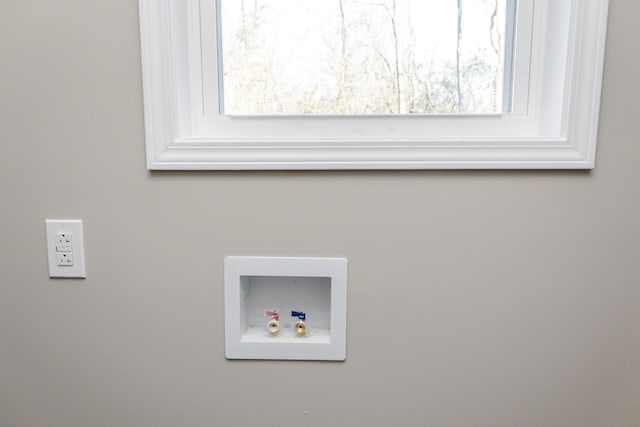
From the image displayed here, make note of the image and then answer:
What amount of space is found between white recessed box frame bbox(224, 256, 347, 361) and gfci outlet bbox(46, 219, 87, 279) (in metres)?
0.29

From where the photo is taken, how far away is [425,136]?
0.79m

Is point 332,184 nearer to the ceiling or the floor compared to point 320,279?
nearer to the ceiling

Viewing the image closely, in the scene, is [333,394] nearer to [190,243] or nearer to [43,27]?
[190,243]

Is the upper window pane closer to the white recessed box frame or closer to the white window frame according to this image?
the white window frame

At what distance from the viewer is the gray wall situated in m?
0.73

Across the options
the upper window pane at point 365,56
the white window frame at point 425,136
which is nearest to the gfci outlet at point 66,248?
the white window frame at point 425,136

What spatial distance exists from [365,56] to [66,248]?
71 centimetres

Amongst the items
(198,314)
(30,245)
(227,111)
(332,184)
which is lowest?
(198,314)

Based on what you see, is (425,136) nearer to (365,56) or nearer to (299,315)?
(365,56)

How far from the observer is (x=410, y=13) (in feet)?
2.55

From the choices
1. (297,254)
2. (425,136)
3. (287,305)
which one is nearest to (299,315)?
(287,305)

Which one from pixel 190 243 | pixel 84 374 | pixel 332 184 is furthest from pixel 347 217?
pixel 84 374

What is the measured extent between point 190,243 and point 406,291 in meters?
0.43

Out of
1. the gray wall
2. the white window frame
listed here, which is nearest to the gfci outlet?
the gray wall
